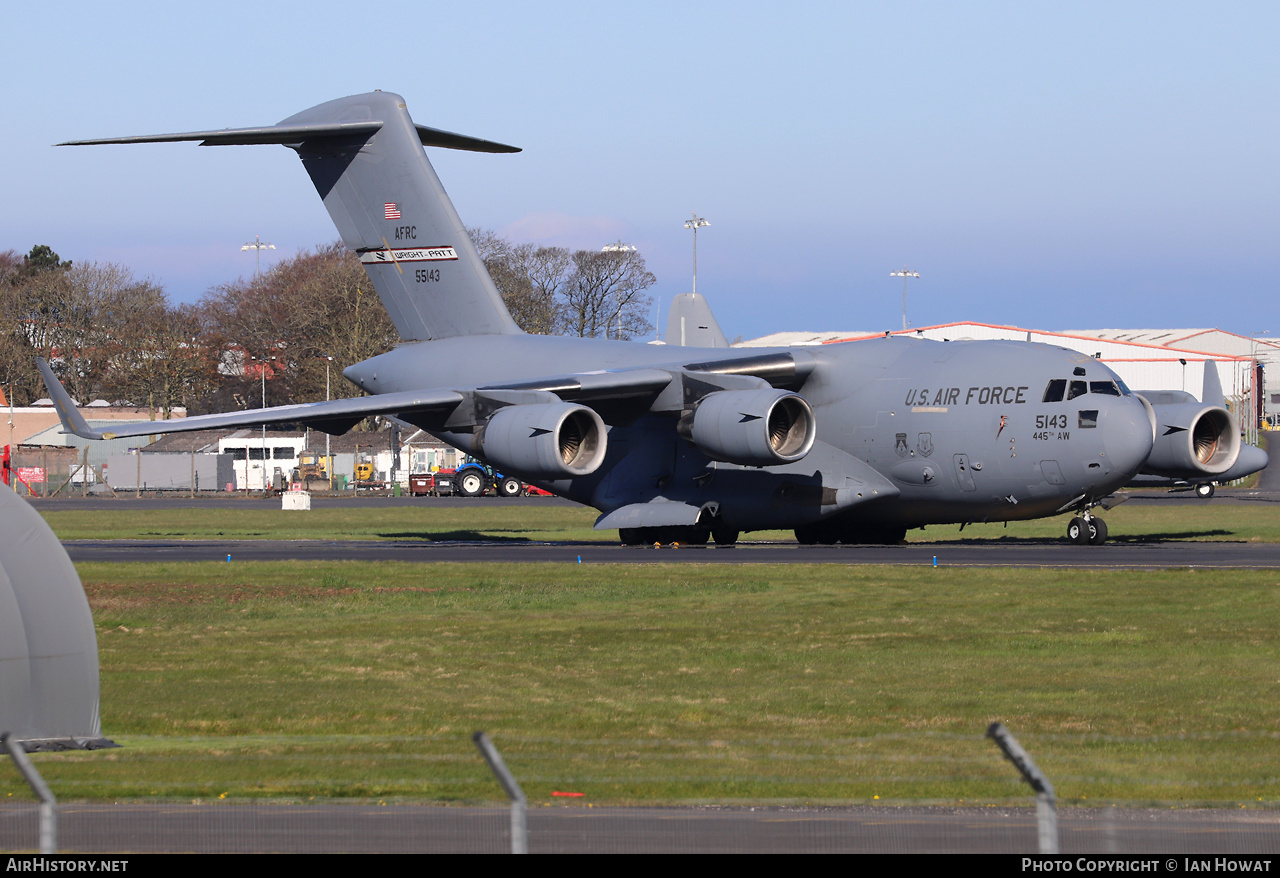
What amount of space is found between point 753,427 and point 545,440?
143 inches

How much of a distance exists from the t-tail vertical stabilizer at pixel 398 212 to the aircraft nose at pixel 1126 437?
13.6m

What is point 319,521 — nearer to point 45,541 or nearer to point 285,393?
point 45,541

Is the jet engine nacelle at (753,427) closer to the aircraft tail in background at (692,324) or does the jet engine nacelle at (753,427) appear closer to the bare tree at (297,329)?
the aircraft tail in background at (692,324)

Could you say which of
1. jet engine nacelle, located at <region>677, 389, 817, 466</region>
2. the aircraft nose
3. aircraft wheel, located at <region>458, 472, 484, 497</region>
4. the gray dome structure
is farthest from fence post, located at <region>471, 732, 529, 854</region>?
aircraft wheel, located at <region>458, 472, 484, 497</region>

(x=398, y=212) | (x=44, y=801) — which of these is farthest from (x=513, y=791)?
(x=398, y=212)

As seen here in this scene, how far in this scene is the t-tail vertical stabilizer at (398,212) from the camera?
33.0 metres

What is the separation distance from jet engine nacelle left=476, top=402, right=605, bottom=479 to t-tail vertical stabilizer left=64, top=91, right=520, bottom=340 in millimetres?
6091

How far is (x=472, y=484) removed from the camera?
69000 mm

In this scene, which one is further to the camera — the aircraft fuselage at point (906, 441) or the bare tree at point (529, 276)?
the bare tree at point (529, 276)

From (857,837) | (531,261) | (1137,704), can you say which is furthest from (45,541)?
(531,261)

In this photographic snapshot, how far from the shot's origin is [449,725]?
12.0m

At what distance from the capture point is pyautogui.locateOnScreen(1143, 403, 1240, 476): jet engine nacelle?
28.4 meters

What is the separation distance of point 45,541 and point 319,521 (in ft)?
110

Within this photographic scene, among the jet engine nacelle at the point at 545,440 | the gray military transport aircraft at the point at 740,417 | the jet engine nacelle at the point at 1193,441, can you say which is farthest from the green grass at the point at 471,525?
the jet engine nacelle at the point at 545,440
